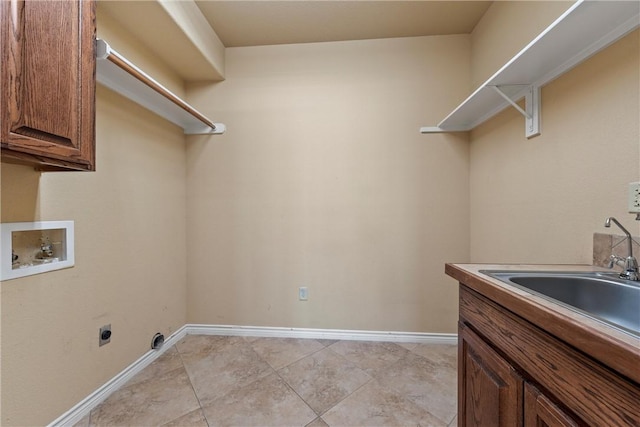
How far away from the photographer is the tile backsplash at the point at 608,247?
0.88 meters

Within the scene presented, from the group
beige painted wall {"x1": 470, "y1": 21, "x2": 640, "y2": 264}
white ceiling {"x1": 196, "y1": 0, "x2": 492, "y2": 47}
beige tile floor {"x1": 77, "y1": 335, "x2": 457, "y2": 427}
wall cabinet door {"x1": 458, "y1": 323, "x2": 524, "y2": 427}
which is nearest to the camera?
wall cabinet door {"x1": 458, "y1": 323, "x2": 524, "y2": 427}

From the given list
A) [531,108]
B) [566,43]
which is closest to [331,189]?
[531,108]

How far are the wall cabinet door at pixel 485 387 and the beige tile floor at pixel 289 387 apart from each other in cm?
53

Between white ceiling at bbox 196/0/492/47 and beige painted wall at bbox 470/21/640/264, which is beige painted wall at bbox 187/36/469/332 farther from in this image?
beige painted wall at bbox 470/21/640/264

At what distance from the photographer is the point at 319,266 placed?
2.12m

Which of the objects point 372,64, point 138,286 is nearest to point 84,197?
point 138,286

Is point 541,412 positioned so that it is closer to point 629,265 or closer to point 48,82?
point 629,265

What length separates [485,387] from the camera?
80cm

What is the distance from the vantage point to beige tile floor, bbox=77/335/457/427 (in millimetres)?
1291

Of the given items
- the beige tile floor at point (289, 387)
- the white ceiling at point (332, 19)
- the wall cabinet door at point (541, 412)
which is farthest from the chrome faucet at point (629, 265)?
the white ceiling at point (332, 19)

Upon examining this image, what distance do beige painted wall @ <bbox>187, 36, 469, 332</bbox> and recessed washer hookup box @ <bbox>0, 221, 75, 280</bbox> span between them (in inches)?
38.4

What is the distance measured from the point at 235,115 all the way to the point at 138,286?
5.03 feet

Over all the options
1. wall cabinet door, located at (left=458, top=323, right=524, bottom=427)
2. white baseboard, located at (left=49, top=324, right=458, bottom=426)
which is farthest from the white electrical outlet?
white baseboard, located at (left=49, top=324, right=458, bottom=426)

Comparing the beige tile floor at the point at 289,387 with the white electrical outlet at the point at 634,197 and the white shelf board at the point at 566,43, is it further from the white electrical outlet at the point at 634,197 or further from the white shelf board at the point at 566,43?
the white shelf board at the point at 566,43
